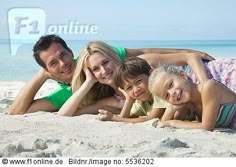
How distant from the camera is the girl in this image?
6.13 ft

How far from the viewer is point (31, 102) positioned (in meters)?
2.56

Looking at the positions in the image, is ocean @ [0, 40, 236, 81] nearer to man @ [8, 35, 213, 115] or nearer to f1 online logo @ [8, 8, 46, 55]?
f1 online logo @ [8, 8, 46, 55]

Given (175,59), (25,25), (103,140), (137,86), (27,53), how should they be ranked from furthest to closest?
(27,53), (25,25), (175,59), (137,86), (103,140)

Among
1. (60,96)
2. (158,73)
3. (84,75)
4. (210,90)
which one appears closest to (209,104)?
(210,90)

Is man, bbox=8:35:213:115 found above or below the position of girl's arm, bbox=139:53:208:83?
below

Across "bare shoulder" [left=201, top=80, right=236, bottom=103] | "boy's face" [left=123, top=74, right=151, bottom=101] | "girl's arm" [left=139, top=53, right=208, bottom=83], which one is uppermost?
"bare shoulder" [left=201, top=80, right=236, bottom=103]

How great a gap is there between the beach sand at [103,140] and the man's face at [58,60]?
297 mm

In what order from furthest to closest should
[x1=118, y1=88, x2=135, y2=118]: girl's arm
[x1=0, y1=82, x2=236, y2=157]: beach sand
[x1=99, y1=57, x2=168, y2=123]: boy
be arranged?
[x1=118, y1=88, x2=135, y2=118]: girl's arm → [x1=99, y1=57, x2=168, y2=123]: boy → [x1=0, y1=82, x2=236, y2=157]: beach sand

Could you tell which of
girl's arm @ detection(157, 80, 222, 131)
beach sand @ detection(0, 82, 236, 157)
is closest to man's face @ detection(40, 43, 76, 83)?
beach sand @ detection(0, 82, 236, 157)

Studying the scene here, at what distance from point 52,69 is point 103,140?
28.4 inches

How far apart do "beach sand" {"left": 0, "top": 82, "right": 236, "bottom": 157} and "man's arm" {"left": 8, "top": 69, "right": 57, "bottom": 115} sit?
0.30 metres

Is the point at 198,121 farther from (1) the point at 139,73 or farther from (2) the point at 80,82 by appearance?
(2) the point at 80,82

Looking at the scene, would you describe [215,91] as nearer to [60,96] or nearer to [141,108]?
[141,108]

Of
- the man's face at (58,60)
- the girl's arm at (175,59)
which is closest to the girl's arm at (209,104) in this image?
the girl's arm at (175,59)
